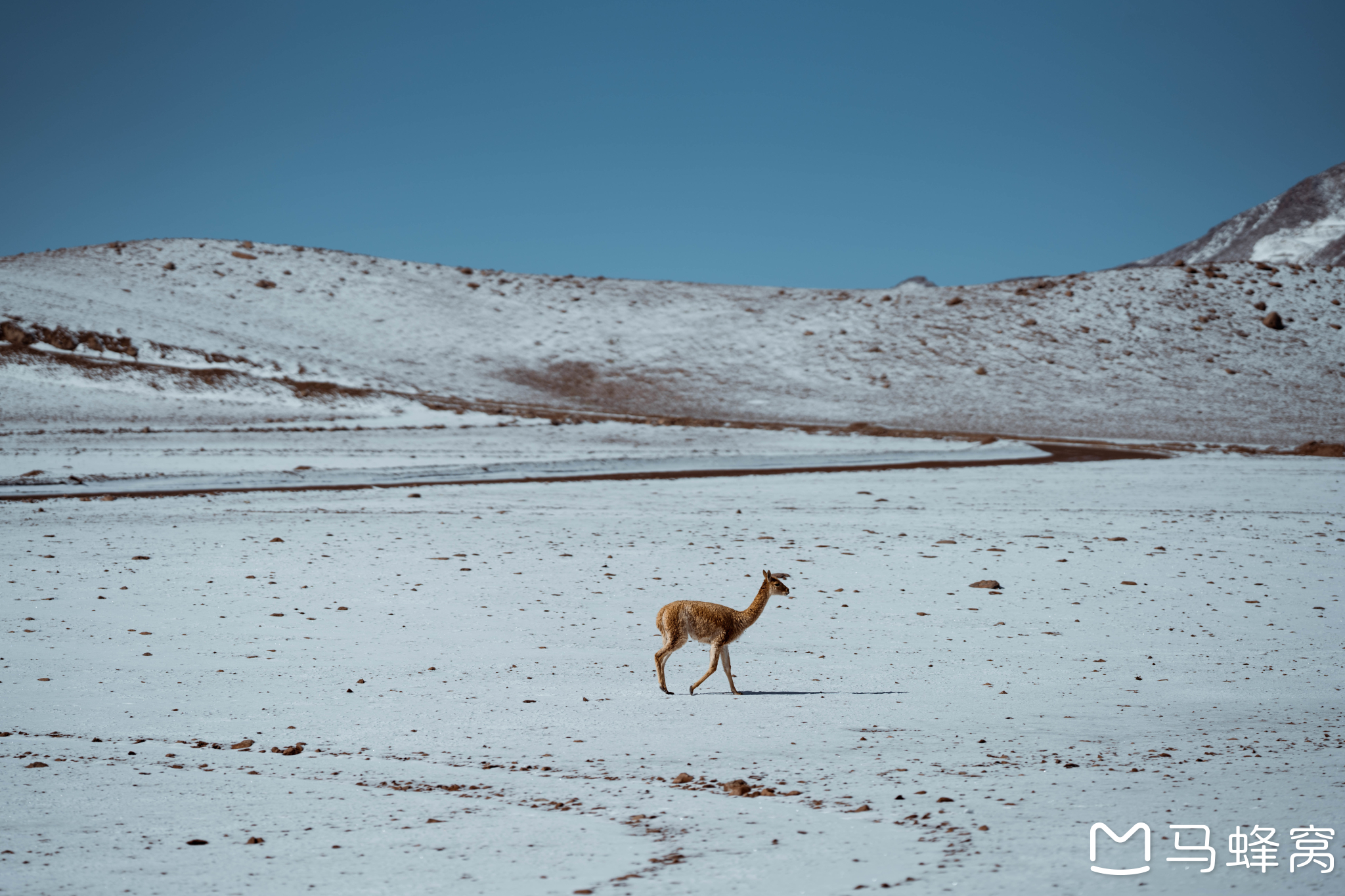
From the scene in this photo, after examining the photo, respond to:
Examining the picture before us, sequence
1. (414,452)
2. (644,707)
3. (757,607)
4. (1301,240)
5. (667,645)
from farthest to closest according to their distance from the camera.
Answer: (1301,240) → (414,452) → (757,607) → (667,645) → (644,707)

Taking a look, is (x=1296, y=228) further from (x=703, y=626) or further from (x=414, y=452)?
(x=703, y=626)

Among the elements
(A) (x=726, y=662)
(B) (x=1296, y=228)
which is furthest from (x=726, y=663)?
(B) (x=1296, y=228)

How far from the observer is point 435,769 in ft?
18.5

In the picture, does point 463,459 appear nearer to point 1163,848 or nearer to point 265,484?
point 265,484

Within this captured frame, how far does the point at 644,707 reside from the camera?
6.98m

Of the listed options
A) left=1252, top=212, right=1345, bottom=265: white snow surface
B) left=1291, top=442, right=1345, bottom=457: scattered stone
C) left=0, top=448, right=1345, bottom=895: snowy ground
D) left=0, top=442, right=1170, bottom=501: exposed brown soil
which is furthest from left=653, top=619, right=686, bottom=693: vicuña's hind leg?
left=1252, top=212, right=1345, bottom=265: white snow surface

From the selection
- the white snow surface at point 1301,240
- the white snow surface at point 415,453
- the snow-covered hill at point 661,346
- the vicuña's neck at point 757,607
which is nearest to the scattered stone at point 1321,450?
the white snow surface at point 415,453

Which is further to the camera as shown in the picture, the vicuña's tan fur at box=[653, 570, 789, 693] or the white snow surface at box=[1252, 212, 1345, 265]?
the white snow surface at box=[1252, 212, 1345, 265]

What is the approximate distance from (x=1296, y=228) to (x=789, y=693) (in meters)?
202

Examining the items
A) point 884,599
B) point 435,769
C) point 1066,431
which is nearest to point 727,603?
point 884,599

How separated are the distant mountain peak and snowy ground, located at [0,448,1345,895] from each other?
6330 inches

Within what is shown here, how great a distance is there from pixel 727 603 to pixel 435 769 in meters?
4.86

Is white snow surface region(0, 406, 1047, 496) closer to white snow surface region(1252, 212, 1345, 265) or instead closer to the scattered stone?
the scattered stone

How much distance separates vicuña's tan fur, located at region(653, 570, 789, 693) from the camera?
23.0ft
